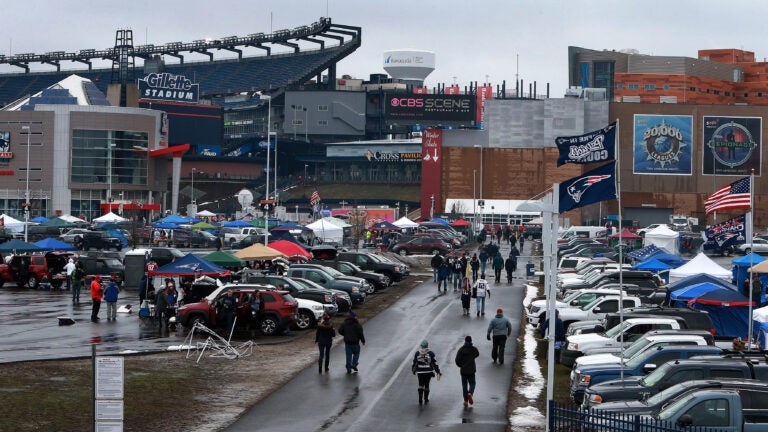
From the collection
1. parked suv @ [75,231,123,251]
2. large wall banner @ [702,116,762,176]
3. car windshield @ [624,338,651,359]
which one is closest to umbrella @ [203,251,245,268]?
car windshield @ [624,338,651,359]

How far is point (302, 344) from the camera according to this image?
31.8m

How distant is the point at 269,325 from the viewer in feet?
110

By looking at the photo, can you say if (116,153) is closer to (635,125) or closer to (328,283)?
(635,125)

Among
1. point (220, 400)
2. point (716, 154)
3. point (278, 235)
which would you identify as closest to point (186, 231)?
point (278, 235)

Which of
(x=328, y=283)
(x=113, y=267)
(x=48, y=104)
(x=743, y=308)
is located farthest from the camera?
(x=48, y=104)

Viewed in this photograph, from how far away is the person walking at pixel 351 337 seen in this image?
26469 millimetres

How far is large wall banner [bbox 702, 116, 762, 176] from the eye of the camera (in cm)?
12738

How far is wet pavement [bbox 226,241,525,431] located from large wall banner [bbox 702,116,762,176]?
317 ft

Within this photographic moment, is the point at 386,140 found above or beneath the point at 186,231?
above

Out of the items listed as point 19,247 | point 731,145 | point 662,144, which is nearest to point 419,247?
point 19,247

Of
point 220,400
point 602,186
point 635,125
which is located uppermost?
point 635,125

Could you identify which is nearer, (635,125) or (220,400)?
(220,400)

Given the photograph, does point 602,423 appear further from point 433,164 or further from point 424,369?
point 433,164

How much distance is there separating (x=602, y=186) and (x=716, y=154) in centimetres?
11147
